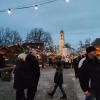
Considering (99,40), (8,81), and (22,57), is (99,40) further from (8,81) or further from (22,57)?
(22,57)

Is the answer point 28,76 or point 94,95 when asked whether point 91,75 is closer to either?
point 94,95

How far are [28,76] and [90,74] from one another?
3.34 meters

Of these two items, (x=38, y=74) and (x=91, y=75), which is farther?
(x=38, y=74)

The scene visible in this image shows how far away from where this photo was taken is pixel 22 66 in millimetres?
13633

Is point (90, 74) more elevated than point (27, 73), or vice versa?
point (90, 74)

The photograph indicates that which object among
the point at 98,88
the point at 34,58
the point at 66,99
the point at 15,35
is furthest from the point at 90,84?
the point at 15,35

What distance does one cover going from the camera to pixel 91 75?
10.4 metres

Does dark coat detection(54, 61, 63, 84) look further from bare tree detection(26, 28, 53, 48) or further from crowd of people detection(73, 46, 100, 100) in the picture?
bare tree detection(26, 28, 53, 48)

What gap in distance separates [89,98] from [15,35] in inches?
3977

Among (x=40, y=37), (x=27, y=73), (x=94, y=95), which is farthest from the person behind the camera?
(x=40, y=37)

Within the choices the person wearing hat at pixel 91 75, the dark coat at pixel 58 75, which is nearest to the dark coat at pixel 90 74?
the person wearing hat at pixel 91 75

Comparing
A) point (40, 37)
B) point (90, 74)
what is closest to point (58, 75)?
point (90, 74)

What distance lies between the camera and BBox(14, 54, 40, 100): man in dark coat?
1341 centimetres

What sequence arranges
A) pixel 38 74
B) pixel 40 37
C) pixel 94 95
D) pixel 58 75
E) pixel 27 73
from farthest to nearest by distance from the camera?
pixel 40 37, pixel 58 75, pixel 27 73, pixel 38 74, pixel 94 95
